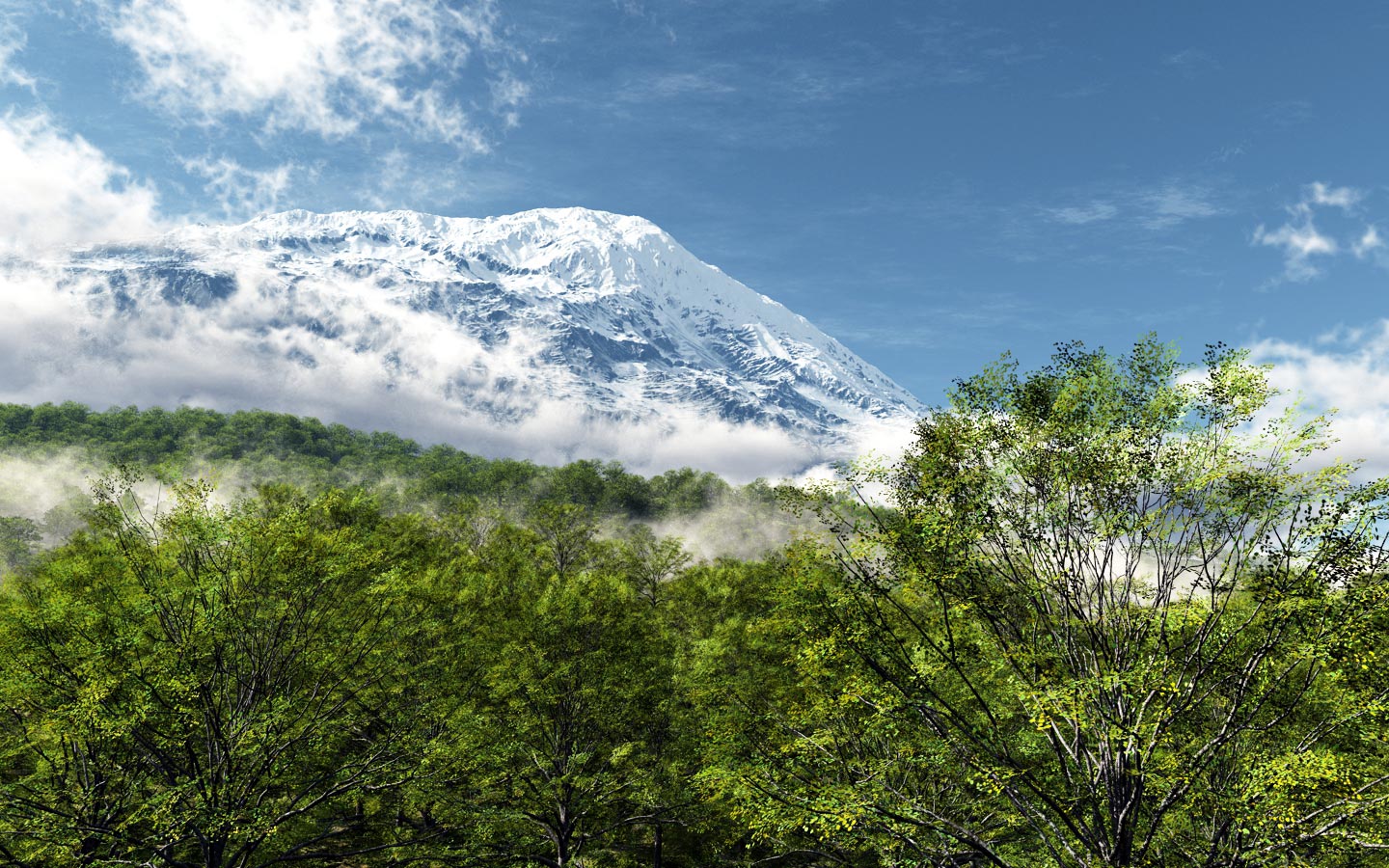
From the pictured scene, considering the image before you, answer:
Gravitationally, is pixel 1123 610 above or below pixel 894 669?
above

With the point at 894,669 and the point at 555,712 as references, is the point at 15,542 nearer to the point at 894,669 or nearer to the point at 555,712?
the point at 555,712

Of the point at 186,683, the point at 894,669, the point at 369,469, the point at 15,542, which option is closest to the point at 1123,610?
the point at 894,669

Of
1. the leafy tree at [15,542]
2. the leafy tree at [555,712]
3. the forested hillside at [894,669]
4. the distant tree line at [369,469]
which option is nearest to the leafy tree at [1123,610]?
the forested hillside at [894,669]

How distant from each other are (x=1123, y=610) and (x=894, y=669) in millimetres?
5115

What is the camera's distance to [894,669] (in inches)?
650

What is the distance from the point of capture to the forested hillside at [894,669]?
44.6 ft

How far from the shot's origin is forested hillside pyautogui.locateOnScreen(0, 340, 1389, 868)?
13594 mm

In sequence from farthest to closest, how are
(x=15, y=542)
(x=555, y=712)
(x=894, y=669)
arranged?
(x=15, y=542) → (x=555, y=712) → (x=894, y=669)

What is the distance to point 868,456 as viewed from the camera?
Answer: 1638cm

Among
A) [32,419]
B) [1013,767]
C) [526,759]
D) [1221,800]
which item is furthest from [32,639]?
[32,419]

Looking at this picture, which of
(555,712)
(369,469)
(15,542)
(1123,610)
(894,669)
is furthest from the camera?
(369,469)

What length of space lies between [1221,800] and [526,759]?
81.7 feet


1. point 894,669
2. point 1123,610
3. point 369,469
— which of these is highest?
point 1123,610

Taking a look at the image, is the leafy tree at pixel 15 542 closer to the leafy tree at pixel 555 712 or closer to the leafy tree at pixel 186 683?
the leafy tree at pixel 186 683
